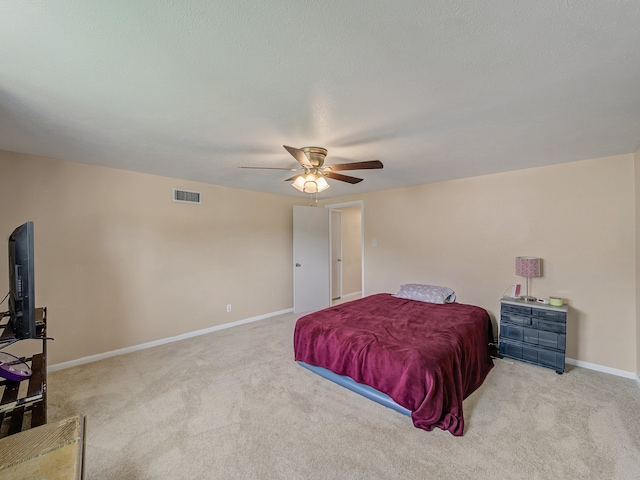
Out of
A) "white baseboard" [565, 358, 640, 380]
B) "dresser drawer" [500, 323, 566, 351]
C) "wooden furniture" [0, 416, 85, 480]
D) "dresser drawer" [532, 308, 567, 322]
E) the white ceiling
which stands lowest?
"white baseboard" [565, 358, 640, 380]

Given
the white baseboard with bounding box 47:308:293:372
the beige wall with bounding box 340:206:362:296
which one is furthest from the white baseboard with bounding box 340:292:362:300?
the white baseboard with bounding box 47:308:293:372

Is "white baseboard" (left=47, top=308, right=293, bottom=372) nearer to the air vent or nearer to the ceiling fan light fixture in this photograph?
the air vent

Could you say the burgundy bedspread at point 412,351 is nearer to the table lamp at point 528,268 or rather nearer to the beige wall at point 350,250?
the table lamp at point 528,268

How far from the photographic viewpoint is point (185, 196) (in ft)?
12.4

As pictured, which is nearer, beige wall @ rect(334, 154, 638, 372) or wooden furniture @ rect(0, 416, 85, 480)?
wooden furniture @ rect(0, 416, 85, 480)

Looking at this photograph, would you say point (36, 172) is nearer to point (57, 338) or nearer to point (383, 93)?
point (57, 338)

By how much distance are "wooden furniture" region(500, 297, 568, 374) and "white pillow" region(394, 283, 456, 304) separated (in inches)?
24.9

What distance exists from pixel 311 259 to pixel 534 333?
3.38 meters

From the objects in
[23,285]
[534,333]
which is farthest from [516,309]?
[23,285]

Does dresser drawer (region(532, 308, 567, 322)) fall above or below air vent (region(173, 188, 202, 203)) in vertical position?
below

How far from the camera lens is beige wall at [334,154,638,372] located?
2.74m

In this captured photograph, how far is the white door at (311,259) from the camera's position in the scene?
499cm

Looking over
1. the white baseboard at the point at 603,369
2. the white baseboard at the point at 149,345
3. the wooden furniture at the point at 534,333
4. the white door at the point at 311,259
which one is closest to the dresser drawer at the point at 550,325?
the wooden furniture at the point at 534,333

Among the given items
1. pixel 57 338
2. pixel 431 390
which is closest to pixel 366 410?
pixel 431 390
